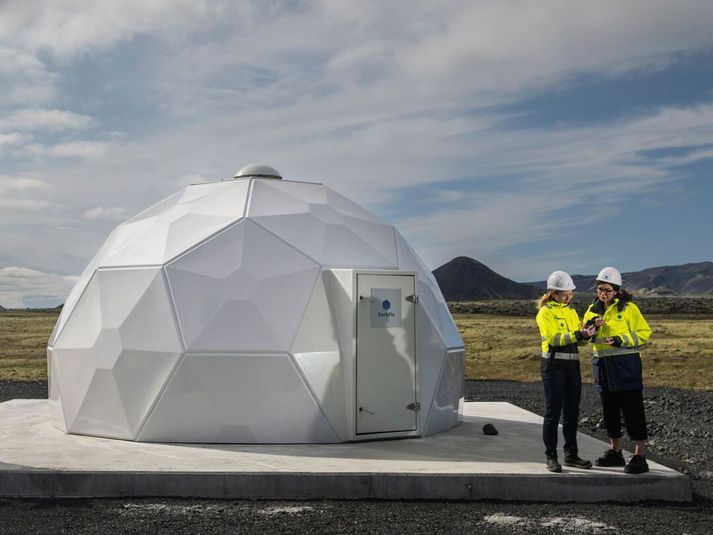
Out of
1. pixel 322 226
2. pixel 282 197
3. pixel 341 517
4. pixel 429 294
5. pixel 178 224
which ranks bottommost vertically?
pixel 341 517

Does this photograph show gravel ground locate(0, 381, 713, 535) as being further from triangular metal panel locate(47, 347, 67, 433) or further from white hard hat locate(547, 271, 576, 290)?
triangular metal panel locate(47, 347, 67, 433)

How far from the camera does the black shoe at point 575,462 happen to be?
9.18m

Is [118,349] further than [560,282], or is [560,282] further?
[118,349]

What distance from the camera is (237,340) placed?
34.2ft

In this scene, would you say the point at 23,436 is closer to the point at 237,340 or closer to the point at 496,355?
the point at 237,340

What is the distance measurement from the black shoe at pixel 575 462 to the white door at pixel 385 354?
261cm

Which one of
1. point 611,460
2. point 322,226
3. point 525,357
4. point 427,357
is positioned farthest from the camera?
point 525,357

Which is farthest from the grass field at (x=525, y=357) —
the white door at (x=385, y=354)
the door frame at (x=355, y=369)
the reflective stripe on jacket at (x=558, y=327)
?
the reflective stripe on jacket at (x=558, y=327)

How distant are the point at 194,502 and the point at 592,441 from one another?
6.13 meters

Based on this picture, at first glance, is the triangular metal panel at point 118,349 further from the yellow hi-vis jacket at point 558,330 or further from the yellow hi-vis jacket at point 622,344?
the yellow hi-vis jacket at point 622,344

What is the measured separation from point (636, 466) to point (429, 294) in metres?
4.52

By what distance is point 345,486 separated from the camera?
28.3 ft

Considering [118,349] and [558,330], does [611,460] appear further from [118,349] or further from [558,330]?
[118,349]

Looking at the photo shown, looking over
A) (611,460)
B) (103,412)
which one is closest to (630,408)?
(611,460)
